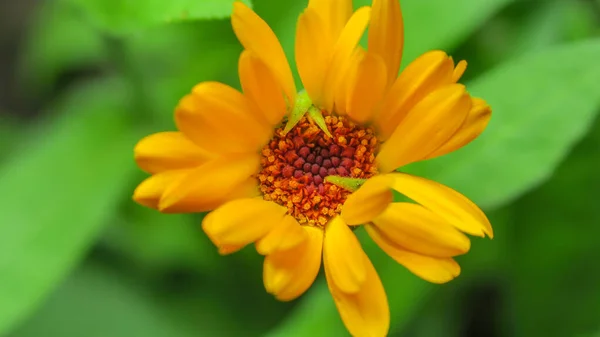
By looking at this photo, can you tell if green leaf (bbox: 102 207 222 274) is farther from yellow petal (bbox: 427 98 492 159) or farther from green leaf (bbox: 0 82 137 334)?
yellow petal (bbox: 427 98 492 159)

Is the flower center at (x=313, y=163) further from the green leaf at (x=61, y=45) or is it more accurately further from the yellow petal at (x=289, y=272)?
the green leaf at (x=61, y=45)

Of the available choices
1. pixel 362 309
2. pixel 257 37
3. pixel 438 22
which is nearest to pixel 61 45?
pixel 438 22

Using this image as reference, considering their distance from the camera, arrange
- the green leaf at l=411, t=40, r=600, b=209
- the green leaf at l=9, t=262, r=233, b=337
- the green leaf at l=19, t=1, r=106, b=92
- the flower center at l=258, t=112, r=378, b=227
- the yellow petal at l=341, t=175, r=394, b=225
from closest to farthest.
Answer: the yellow petal at l=341, t=175, r=394, b=225
the flower center at l=258, t=112, r=378, b=227
the green leaf at l=411, t=40, r=600, b=209
the green leaf at l=9, t=262, r=233, b=337
the green leaf at l=19, t=1, r=106, b=92

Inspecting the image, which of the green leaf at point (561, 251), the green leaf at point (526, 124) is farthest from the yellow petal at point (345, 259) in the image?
the green leaf at point (561, 251)

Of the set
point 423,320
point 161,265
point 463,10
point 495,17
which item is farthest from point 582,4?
point 161,265

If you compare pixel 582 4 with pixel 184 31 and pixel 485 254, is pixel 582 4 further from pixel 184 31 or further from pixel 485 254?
pixel 184 31

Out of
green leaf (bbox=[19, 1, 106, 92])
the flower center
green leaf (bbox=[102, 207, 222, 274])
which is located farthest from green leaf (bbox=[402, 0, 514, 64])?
green leaf (bbox=[19, 1, 106, 92])
